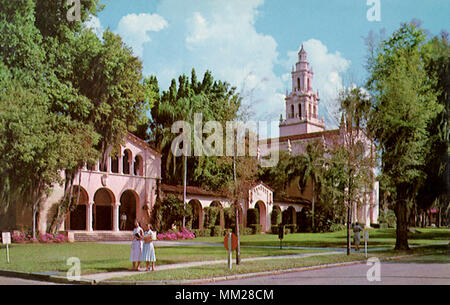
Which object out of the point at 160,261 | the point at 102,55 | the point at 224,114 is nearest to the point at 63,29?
the point at 102,55

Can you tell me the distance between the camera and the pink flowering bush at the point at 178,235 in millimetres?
37750

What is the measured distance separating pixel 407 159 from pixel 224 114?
36.9ft

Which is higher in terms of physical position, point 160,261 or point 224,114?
point 224,114

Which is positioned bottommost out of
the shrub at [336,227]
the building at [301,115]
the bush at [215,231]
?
the shrub at [336,227]

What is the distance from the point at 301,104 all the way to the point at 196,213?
1876 inches

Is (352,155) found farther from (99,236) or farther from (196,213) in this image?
(196,213)

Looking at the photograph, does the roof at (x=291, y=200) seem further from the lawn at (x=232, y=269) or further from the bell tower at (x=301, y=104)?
the lawn at (x=232, y=269)

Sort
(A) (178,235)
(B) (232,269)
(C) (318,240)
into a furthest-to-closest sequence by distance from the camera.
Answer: (A) (178,235)
(C) (318,240)
(B) (232,269)

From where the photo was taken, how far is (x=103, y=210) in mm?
42844

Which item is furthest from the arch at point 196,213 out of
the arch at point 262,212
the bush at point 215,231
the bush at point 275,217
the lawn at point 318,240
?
the bush at point 275,217

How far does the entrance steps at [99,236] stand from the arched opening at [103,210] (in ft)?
16.9

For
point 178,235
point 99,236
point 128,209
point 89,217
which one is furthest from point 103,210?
point 178,235

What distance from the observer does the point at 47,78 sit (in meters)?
27.1
